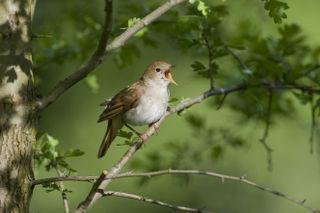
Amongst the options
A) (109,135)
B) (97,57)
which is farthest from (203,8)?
(109,135)

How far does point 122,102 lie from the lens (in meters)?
5.05

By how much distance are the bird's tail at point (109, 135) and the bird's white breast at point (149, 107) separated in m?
0.08

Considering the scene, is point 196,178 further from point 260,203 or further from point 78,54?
point 78,54

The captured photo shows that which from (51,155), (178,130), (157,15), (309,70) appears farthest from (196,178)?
(157,15)

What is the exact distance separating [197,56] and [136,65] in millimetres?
4681

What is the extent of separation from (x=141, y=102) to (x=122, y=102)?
190 mm

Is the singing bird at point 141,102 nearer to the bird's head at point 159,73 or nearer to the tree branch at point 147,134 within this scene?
the bird's head at point 159,73

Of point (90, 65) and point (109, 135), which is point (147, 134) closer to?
point (109, 135)

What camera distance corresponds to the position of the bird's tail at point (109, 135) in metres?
4.93

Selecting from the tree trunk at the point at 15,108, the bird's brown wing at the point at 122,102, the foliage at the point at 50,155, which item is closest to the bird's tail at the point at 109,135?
the bird's brown wing at the point at 122,102

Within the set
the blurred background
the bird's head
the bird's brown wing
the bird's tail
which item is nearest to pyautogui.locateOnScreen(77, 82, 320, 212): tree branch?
the bird's brown wing

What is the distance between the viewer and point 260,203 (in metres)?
10.6

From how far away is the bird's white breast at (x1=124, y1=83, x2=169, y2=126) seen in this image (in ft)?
16.3

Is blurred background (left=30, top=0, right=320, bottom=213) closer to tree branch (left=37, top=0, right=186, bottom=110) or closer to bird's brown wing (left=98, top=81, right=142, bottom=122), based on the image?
bird's brown wing (left=98, top=81, right=142, bottom=122)
